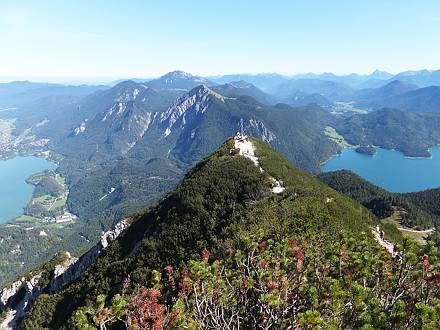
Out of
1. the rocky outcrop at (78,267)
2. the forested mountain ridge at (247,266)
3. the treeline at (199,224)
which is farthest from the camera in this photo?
the rocky outcrop at (78,267)

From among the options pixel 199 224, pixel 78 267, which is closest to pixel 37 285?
pixel 78 267

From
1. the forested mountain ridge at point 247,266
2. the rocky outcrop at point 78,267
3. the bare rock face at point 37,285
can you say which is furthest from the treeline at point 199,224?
the bare rock face at point 37,285

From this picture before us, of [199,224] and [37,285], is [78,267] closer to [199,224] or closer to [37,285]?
[37,285]

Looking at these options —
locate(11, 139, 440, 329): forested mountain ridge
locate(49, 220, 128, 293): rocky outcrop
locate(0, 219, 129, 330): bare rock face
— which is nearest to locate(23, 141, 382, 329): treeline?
locate(11, 139, 440, 329): forested mountain ridge

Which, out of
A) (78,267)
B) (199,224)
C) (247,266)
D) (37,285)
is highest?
(247,266)

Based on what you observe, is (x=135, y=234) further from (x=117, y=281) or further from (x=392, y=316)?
(x=392, y=316)

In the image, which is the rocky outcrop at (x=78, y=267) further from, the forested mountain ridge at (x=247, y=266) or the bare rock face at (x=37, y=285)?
the forested mountain ridge at (x=247, y=266)
